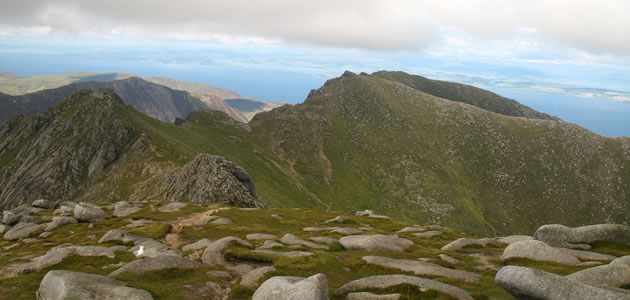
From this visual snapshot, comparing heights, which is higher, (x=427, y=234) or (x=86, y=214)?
(x=427, y=234)

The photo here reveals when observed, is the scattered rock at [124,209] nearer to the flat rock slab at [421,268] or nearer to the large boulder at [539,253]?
the flat rock slab at [421,268]

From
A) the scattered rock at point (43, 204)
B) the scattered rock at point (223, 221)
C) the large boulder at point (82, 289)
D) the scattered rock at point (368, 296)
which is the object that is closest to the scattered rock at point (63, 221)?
the scattered rock at point (223, 221)

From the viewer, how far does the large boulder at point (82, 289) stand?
57.4 ft

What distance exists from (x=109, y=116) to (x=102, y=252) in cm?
13592

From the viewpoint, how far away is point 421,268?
80.7 feet

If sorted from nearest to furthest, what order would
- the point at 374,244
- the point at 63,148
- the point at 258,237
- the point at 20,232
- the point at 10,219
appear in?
the point at 374,244 < the point at 258,237 < the point at 20,232 < the point at 10,219 < the point at 63,148

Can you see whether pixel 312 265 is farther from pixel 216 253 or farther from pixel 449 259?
pixel 449 259

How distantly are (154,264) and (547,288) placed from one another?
22826 mm

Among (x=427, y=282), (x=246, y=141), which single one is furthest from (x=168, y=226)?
(x=246, y=141)

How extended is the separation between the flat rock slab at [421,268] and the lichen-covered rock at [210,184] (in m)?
58.7

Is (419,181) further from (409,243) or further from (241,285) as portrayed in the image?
(241,285)

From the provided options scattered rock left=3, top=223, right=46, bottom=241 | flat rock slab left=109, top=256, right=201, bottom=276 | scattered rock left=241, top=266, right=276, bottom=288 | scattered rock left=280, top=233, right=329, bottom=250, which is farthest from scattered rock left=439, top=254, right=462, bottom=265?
scattered rock left=3, top=223, right=46, bottom=241

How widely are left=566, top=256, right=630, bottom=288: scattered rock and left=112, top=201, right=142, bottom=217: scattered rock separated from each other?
5919 centimetres

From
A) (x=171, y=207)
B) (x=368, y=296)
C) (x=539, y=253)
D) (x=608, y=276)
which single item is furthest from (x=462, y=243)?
(x=171, y=207)
